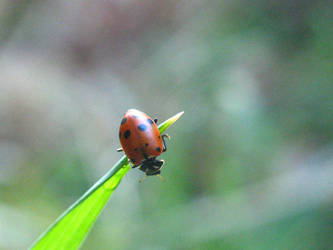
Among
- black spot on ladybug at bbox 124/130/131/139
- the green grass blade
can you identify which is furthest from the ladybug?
the green grass blade

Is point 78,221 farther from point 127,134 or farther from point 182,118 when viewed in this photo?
point 182,118

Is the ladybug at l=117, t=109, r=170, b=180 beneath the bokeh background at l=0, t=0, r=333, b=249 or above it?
beneath

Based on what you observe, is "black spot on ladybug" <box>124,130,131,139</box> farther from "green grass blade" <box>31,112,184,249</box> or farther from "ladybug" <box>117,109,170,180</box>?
"green grass blade" <box>31,112,184,249</box>

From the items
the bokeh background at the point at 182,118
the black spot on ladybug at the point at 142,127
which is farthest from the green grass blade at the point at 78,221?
the bokeh background at the point at 182,118

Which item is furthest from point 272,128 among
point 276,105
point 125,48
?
point 125,48

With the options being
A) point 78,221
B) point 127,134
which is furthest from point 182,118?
point 78,221

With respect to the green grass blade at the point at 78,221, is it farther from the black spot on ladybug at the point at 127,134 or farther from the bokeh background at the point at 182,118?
the bokeh background at the point at 182,118

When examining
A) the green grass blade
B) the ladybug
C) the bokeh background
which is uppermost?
the bokeh background
